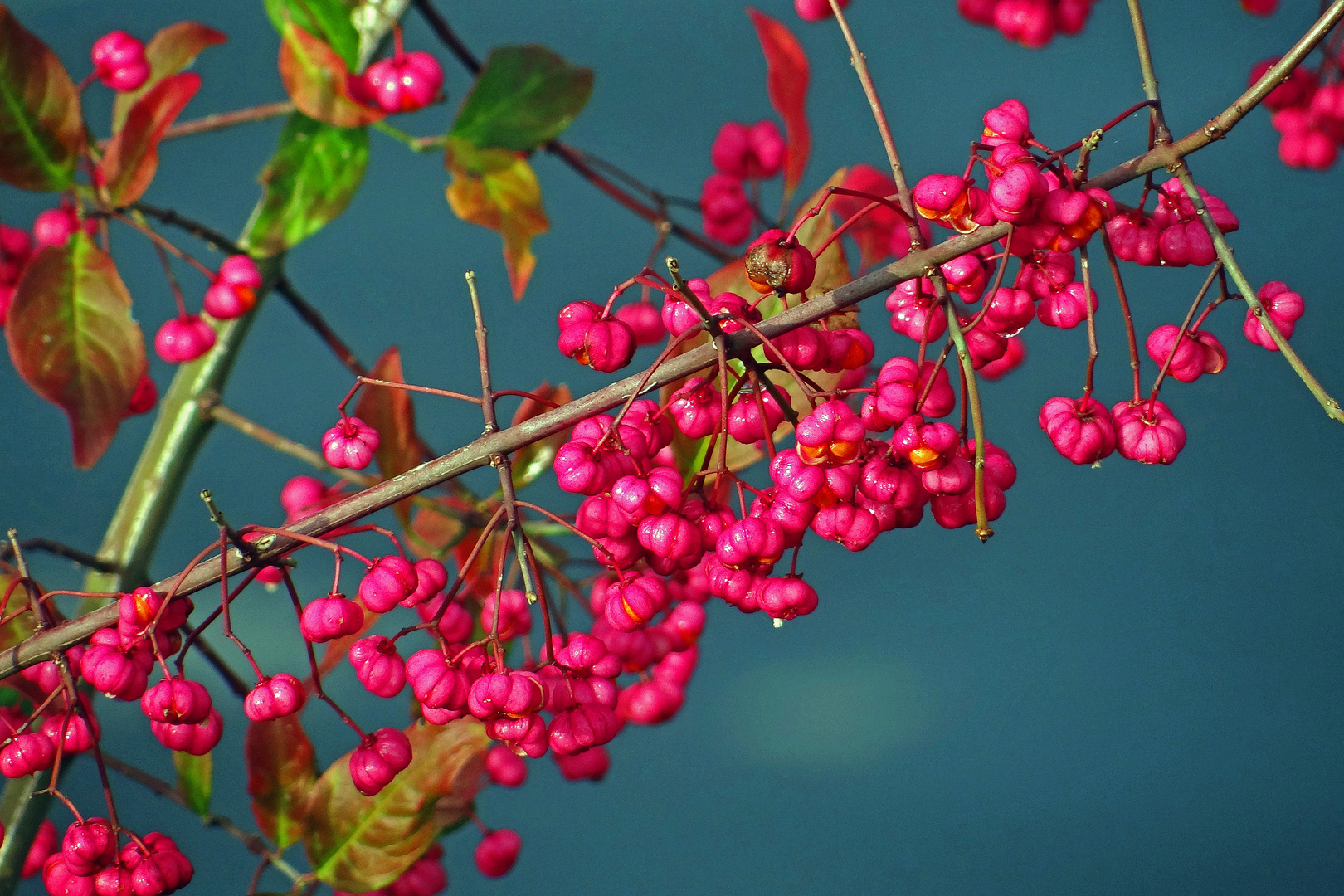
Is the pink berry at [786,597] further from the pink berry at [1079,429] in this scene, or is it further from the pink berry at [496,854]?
the pink berry at [496,854]

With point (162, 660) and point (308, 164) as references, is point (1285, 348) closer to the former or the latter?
point (162, 660)

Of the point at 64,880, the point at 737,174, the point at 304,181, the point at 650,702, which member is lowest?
the point at 64,880

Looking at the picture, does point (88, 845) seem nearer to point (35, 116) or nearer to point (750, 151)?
point (35, 116)

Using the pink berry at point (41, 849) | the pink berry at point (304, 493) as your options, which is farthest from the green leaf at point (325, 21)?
the pink berry at point (41, 849)

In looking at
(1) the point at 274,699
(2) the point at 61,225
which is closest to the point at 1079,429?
(1) the point at 274,699

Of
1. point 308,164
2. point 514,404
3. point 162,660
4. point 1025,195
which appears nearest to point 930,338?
point 1025,195

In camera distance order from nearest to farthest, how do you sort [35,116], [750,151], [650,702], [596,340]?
1. [596,340]
2. [35,116]
3. [650,702]
4. [750,151]
